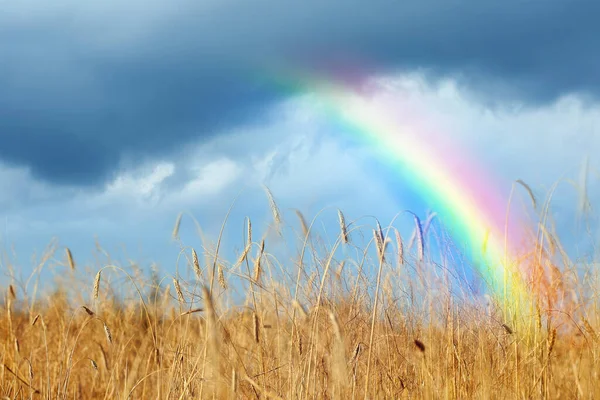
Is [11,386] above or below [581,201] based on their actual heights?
below

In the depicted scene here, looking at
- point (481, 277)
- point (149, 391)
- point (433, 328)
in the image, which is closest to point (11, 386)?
point (149, 391)

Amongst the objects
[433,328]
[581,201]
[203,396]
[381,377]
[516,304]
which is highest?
[581,201]

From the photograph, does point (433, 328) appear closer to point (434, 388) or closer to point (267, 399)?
point (434, 388)

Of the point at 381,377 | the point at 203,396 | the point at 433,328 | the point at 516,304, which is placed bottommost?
the point at 203,396

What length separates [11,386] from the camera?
400 cm

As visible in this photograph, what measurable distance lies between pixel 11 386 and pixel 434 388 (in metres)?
2.60

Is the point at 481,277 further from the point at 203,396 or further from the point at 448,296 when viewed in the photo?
the point at 203,396

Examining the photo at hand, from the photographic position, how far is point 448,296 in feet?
12.5

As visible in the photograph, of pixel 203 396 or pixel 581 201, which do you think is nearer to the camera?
pixel 203 396

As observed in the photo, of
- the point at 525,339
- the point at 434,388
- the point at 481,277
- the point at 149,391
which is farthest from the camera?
the point at 149,391

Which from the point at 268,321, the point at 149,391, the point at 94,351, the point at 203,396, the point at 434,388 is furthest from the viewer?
the point at 94,351

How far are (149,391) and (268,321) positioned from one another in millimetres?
1371

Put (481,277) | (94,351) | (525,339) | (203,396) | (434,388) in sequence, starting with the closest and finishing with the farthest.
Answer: (203,396), (434,388), (525,339), (481,277), (94,351)


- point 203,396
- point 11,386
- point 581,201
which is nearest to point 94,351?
point 11,386
